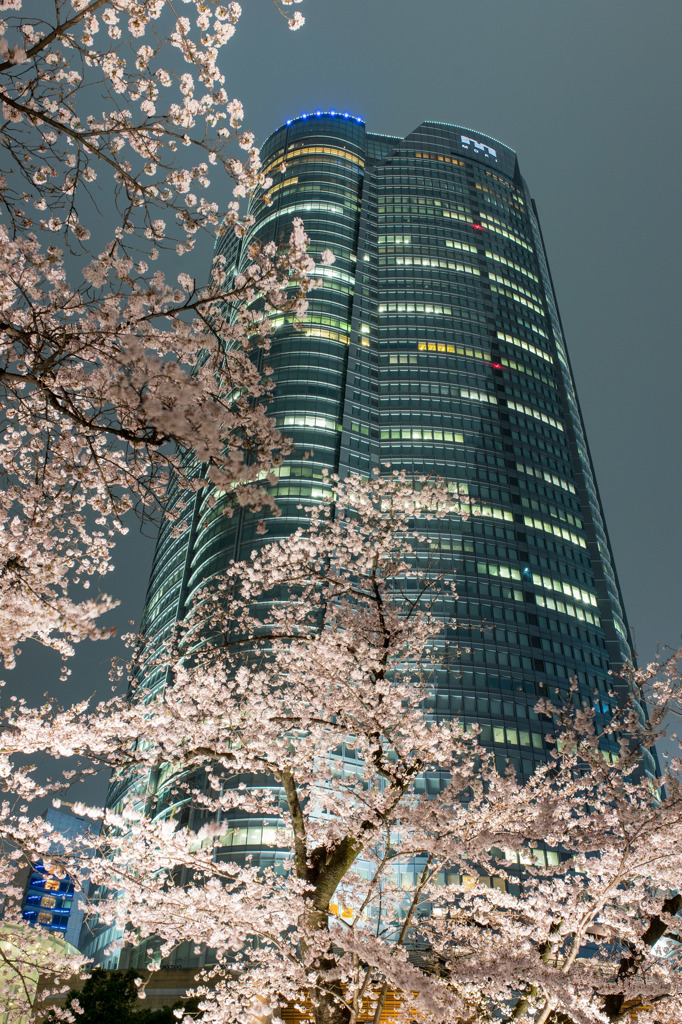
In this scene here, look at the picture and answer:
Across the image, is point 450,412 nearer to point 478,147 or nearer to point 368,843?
point 478,147

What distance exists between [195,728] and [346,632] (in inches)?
129

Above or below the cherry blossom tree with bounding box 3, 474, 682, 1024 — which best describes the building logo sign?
above

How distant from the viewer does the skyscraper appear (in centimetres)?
6881

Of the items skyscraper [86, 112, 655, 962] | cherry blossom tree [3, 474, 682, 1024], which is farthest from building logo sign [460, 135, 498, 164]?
cherry blossom tree [3, 474, 682, 1024]

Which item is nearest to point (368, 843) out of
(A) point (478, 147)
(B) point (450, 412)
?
(B) point (450, 412)

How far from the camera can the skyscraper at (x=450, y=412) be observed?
226ft

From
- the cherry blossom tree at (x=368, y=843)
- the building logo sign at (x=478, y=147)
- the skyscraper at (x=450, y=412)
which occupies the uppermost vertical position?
the building logo sign at (x=478, y=147)

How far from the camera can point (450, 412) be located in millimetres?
85188

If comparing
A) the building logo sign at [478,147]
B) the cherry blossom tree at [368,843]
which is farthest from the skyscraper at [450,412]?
the cherry blossom tree at [368,843]

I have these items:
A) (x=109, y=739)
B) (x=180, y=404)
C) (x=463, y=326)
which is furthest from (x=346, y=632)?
(x=463, y=326)

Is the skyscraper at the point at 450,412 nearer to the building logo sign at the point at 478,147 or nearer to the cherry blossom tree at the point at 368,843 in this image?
the building logo sign at the point at 478,147

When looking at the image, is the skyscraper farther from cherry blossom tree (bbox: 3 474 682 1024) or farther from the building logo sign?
cherry blossom tree (bbox: 3 474 682 1024)

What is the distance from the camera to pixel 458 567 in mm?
73375

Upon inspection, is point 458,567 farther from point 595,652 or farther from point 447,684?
point 595,652
